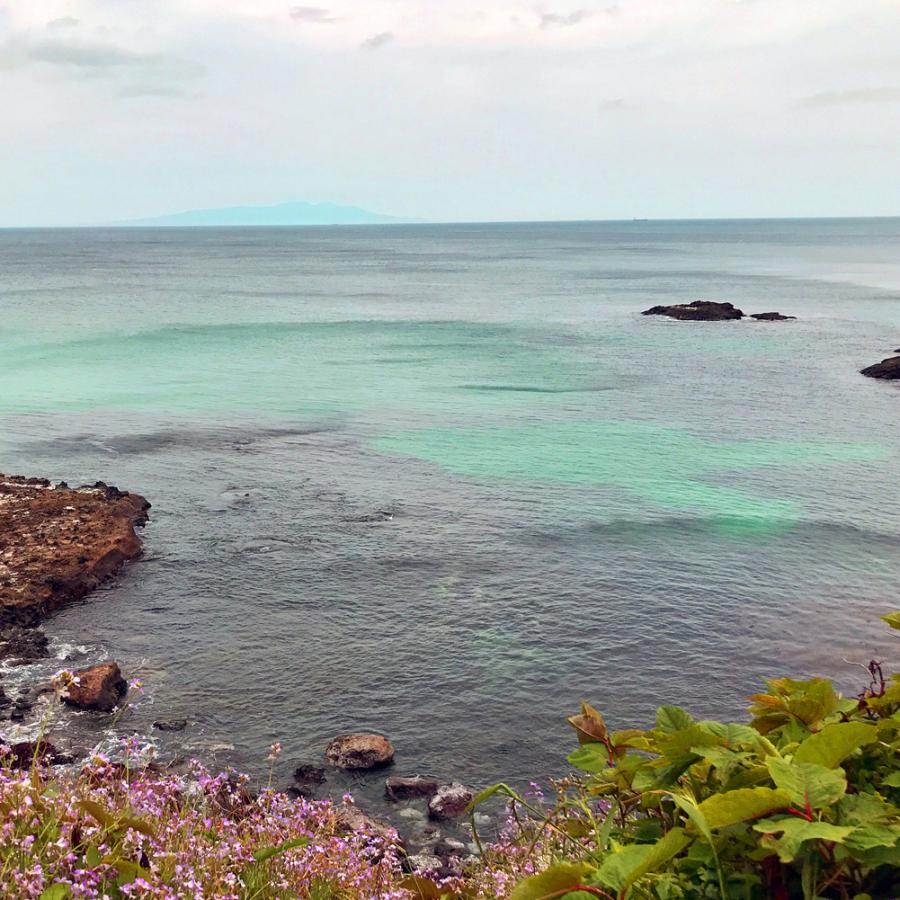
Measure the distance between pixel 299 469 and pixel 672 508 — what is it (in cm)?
1367

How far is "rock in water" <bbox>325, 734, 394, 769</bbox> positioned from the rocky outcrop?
375 inches

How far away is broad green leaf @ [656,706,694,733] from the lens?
3787 millimetres

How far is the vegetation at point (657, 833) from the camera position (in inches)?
116

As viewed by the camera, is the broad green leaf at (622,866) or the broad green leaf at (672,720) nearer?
the broad green leaf at (622,866)

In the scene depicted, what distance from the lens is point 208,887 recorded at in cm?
487

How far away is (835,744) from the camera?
312 centimetres

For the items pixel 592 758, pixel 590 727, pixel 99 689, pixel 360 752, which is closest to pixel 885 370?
pixel 360 752

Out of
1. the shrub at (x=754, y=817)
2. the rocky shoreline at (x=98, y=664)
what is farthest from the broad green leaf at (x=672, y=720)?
the rocky shoreline at (x=98, y=664)

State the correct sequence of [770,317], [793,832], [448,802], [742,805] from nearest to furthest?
[793,832], [742,805], [448,802], [770,317]

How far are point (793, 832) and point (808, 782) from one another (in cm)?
23

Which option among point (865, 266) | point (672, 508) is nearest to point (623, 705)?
point (672, 508)

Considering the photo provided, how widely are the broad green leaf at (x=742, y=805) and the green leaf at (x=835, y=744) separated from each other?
236 mm

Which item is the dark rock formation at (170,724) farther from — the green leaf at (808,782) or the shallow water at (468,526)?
the green leaf at (808,782)

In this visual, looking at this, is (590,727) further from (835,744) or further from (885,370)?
(885,370)
